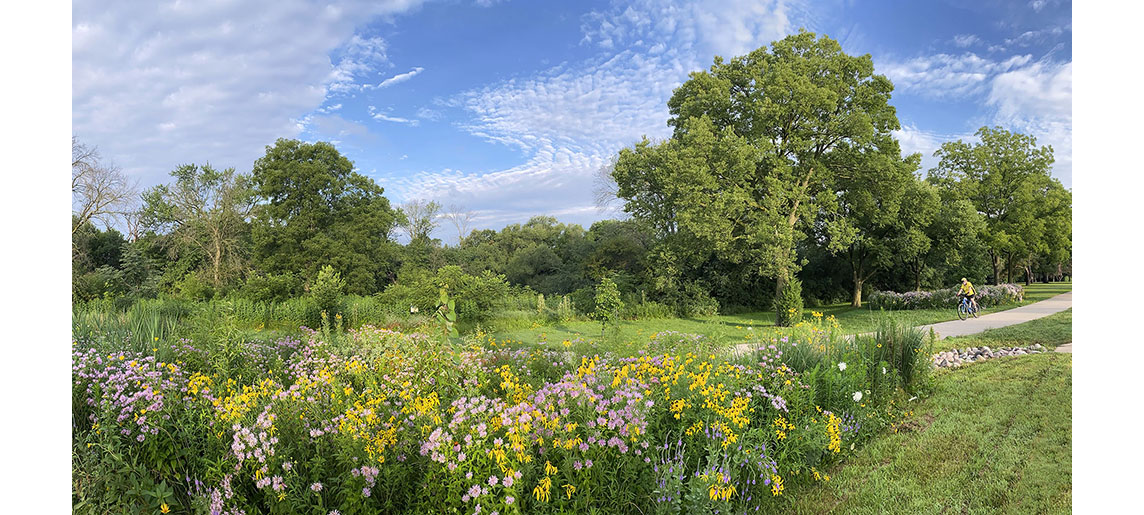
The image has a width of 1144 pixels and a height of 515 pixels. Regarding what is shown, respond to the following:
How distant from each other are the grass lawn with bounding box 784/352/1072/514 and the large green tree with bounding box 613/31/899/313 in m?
7.77

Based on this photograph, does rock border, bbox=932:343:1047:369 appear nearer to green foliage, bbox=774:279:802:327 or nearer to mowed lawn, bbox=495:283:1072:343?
mowed lawn, bbox=495:283:1072:343

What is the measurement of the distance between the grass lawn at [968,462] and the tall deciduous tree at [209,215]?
11520 mm

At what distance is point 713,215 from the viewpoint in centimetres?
1088

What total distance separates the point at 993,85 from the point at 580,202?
1347cm

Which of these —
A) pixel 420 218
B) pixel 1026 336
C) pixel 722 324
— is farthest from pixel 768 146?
pixel 420 218

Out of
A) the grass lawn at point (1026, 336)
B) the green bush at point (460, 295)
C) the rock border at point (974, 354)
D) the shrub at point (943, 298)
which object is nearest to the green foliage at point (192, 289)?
the green bush at point (460, 295)

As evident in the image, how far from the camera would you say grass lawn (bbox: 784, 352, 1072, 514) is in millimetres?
2098

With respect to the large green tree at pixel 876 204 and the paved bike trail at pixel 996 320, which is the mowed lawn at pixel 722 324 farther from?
the large green tree at pixel 876 204

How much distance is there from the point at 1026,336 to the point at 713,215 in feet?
18.9

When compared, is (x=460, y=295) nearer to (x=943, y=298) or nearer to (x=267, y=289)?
(x=267, y=289)

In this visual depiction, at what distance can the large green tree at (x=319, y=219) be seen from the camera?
12297mm

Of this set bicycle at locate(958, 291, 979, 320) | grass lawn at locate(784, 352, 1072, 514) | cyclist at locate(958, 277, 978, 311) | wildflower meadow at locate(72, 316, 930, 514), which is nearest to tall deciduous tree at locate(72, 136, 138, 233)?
wildflower meadow at locate(72, 316, 930, 514)

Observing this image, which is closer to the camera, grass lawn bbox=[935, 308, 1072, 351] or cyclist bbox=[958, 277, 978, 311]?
grass lawn bbox=[935, 308, 1072, 351]
